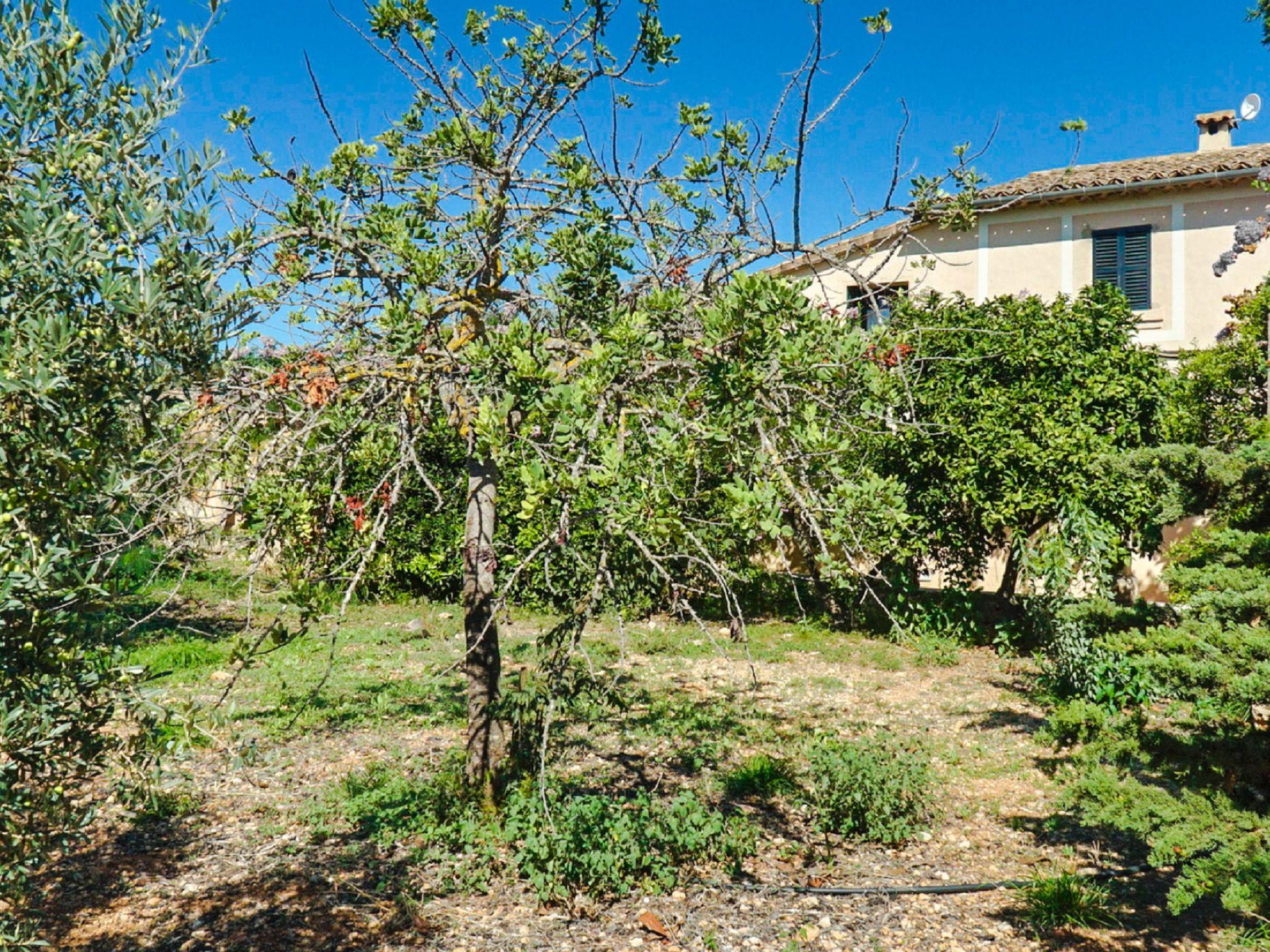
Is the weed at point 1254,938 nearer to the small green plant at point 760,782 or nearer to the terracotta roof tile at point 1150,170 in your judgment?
the small green plant at point 760,782

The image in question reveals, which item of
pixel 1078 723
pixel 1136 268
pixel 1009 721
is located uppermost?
pixel 1136 268

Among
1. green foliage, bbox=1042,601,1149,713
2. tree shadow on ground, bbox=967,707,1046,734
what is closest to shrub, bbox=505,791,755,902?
tree shadow on ground, bbox=967,707,1046,734

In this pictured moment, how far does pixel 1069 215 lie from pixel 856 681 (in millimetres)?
10185

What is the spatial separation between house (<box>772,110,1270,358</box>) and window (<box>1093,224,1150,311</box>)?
1 centimetres

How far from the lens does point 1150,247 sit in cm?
1467

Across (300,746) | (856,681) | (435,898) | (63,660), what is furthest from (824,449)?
(856,681)

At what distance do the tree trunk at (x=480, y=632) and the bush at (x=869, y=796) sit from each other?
1923 mm

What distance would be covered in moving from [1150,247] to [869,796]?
12968 mm

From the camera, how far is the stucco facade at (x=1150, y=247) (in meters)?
14.1

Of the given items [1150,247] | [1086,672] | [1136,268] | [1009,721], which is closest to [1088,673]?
[1086,672]

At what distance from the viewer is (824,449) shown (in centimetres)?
347

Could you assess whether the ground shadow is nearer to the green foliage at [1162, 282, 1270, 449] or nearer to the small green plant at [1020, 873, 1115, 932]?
the small green plant at [1020, 873, 1115, 932]

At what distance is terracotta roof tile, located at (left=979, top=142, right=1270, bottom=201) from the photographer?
542 inches

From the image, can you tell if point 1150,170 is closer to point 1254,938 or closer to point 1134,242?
point 1134,242
